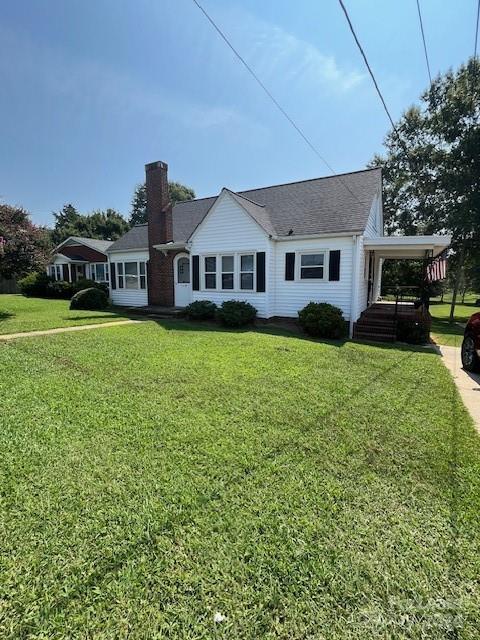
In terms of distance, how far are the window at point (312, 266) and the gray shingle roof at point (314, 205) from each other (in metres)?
0.89

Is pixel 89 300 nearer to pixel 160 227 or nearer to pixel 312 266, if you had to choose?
pixel 160 227

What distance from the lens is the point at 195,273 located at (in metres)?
14.5

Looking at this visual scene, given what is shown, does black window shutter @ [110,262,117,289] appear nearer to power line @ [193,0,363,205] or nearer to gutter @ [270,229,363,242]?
gutter @ [270,229,363,242]

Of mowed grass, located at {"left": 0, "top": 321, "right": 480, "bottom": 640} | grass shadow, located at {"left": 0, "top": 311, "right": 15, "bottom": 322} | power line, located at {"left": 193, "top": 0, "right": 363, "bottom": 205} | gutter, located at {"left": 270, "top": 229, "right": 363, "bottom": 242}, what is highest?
power line, located at {"left": 193, "top": 0, "right": 363, "bottom": 205}

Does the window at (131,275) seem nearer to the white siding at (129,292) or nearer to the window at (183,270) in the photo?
the white siding at (129,292)

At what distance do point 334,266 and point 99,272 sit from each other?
60.4 feet

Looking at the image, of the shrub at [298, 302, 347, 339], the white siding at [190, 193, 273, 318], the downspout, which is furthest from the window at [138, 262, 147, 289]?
A: the downspout

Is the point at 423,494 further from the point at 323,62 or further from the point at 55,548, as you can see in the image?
the point at 323,62

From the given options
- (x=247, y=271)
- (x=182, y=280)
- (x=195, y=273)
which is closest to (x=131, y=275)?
(x=182, y=280)

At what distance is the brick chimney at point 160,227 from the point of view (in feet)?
52.8

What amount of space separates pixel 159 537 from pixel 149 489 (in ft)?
1.83

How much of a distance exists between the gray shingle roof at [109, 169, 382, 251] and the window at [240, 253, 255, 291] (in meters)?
1.37

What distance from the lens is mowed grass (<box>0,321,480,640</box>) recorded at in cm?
190

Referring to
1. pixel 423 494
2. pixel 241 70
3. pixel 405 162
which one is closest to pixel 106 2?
pixel 241 70
